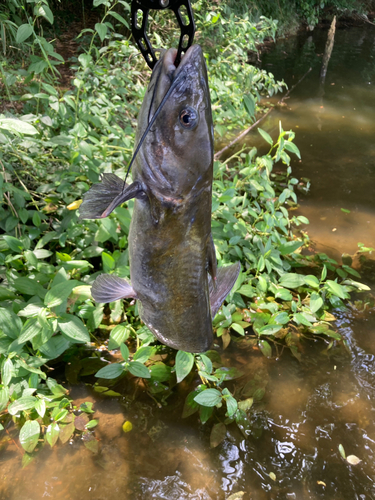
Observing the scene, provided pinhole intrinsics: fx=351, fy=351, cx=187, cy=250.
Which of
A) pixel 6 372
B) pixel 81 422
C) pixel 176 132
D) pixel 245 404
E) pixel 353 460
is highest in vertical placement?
pixel 176 132

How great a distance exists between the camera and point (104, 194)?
105cm

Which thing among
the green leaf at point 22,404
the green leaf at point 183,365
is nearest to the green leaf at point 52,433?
the green leaf at point 22,404

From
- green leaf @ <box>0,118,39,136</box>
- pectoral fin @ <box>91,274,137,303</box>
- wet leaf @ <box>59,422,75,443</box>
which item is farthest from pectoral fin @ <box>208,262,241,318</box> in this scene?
wet leaf @ <box>59,422,75,443</box>

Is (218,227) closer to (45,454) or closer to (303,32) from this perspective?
(45,454)

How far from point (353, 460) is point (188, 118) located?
242 cm

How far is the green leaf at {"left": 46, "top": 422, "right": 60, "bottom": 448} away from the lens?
2.00 m

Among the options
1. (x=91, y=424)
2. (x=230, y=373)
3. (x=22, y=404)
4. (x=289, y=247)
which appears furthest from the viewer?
(x=289, y=247)

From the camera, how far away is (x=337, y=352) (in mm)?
2979

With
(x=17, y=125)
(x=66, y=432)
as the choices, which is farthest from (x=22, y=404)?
(x=17, y=125)

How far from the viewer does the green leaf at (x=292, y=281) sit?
9.89 ft

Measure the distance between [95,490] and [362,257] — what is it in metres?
3.49

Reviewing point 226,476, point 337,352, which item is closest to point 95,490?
point 226,476

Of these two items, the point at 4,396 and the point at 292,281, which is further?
the point at 292,281

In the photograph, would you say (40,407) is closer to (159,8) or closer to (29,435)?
(29,435)
